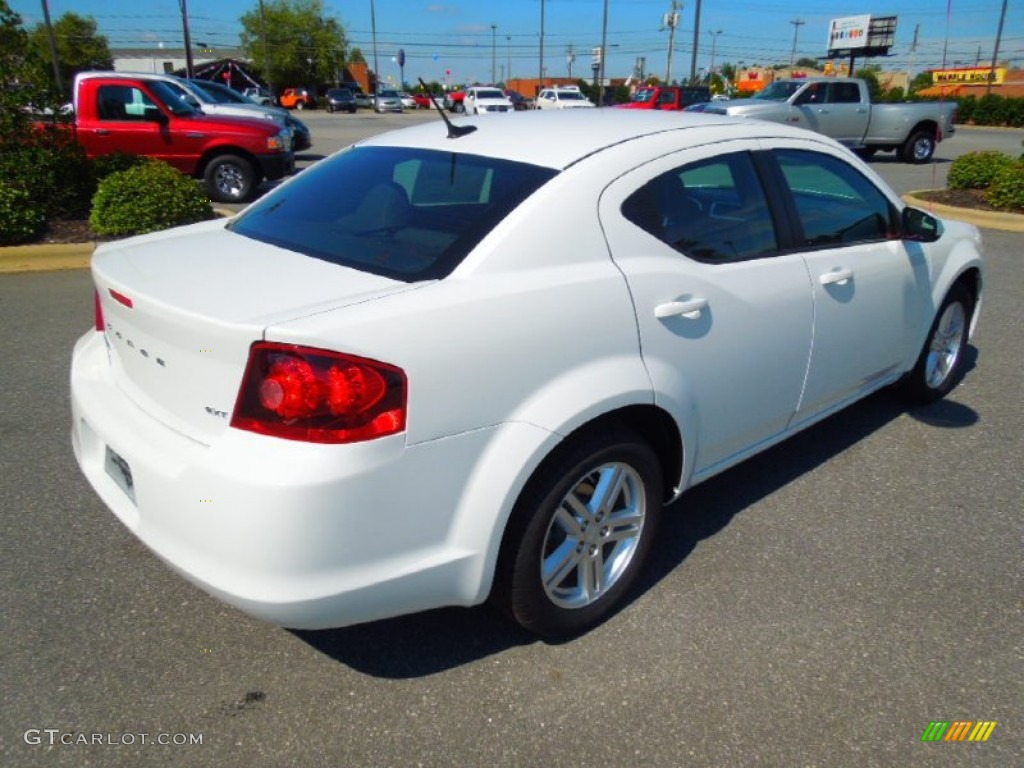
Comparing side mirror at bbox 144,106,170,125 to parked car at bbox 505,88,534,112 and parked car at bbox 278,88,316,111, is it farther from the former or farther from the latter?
parked car at bbox 278,88,316,111

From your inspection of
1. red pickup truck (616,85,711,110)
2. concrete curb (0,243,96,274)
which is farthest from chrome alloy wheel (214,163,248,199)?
red pickup truck (616,85,711,110)

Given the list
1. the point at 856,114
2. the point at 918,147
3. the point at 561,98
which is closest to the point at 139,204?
A: the point at 856,114

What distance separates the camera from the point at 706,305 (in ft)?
8.76

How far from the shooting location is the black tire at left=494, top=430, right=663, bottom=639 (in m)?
2.29

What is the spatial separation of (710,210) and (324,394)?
1.71 meters

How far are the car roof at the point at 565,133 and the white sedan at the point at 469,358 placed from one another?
2cm

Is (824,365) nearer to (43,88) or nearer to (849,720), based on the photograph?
(849,720)

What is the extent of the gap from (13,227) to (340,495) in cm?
744

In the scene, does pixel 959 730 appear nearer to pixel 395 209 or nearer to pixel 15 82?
pixel 395 209

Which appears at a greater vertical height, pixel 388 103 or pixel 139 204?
pixel 388 103

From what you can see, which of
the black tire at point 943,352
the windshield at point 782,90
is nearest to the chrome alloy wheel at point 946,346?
the black tire at point 943,352

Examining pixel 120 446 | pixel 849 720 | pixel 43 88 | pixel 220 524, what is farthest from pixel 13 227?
pixel 849 720

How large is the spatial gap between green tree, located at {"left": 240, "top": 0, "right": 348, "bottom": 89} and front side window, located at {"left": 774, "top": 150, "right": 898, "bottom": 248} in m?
81.0

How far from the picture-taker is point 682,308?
257cm
